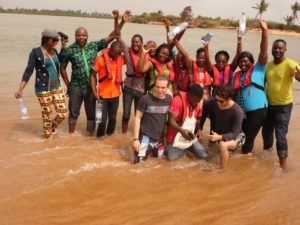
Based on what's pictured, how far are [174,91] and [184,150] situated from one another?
1.05m

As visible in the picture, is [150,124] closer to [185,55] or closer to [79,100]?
[185,55]

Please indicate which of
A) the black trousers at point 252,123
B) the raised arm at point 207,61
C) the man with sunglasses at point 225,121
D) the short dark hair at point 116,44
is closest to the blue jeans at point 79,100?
the short dark hair at point 116,44

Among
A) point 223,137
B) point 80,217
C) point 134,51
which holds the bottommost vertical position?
point 80,217

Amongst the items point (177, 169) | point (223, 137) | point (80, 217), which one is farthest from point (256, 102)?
point (80, 217)

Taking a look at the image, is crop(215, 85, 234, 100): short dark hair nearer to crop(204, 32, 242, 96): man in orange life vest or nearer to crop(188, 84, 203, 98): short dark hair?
crop(188, 84, 203, 98): short dark hair

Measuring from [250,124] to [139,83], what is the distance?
1.98 metres

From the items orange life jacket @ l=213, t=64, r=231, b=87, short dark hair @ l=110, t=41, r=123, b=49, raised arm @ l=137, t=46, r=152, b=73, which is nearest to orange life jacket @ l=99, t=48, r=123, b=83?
short dark hair @ l=110, t=41, r=123, b=49

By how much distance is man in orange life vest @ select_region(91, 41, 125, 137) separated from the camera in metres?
6.02

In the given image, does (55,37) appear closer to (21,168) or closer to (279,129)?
(21,168)

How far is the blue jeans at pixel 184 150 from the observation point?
5.46 metres

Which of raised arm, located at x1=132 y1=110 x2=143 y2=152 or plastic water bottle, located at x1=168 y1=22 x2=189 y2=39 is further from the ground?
plastic water bottle, located at x1=168 y1=22 x2=189 y2=39

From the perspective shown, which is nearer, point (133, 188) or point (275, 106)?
point (133, 188)

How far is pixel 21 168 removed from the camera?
508 centimetres

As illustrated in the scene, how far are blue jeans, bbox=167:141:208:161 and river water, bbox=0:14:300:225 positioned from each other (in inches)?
3.7
